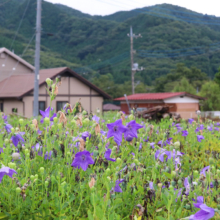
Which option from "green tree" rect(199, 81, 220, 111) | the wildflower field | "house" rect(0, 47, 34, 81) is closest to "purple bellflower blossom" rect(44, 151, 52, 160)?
the wildflower field

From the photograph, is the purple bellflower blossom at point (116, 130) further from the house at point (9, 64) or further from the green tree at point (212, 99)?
the green tree at point (212, 99)

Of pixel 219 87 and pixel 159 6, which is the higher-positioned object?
pixel 159 6

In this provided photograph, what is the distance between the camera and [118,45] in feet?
238

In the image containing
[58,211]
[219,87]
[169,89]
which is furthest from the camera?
[169,89]

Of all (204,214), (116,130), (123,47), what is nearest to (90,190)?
(116,130)

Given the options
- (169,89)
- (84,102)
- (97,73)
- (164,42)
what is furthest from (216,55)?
(84,102)

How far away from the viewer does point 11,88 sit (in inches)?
983

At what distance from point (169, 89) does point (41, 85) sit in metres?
26.7

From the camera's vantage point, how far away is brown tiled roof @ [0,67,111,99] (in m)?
23.4

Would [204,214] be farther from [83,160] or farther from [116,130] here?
[116,130]

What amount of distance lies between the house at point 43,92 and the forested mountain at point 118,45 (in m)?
20.6

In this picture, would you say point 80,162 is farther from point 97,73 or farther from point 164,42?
point 164,42

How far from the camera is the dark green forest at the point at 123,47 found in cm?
5059

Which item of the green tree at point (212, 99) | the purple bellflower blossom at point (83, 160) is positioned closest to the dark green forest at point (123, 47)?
the green tree at point (212, 99)
